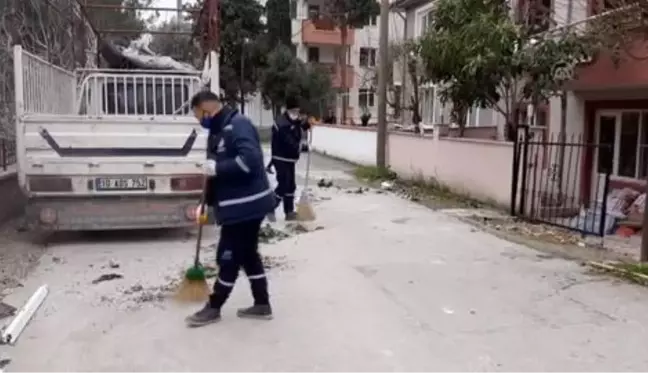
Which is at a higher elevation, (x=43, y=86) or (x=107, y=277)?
(x=43, y=86)

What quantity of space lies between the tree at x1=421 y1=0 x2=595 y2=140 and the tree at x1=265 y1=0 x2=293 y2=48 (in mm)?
33676

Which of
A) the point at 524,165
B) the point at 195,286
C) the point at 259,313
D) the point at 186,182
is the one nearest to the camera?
the point at 259,313

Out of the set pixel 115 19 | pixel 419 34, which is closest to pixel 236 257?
pixel 115 19

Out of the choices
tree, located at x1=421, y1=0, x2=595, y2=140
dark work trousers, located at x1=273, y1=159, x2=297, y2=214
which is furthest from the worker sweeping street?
tree, located at x1=421, y1=0, x2=595, y2=140

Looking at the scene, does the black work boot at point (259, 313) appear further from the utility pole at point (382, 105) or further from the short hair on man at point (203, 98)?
the utility pole at point (382, 105)

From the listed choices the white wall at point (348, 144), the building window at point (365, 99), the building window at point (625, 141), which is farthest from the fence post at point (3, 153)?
the building window at point (365, 99)

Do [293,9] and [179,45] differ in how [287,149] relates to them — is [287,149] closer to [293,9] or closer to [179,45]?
[179,45]

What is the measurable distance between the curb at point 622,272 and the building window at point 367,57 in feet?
140

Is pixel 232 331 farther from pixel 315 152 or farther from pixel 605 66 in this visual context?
pixel 315 152

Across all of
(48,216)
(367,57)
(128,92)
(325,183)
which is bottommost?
(325,183)

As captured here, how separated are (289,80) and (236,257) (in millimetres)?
33846

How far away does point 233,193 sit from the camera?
5.13 m

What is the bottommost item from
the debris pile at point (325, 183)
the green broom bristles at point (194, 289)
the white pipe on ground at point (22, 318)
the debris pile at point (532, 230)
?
the debris pile at point (325, 183)

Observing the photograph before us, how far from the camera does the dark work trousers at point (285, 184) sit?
10.4 metres
